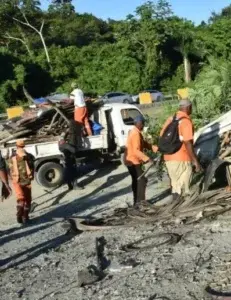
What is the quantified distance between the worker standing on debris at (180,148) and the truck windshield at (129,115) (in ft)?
26.5

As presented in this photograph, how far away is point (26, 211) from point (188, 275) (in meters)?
5.74

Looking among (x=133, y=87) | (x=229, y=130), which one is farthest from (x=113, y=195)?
(x=133, y=87)

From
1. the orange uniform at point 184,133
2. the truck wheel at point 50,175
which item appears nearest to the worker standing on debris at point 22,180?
the orange uniform at point 184,133

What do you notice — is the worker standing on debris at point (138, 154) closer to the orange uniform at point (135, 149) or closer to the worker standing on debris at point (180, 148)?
the orange uniform at point (135, 149)

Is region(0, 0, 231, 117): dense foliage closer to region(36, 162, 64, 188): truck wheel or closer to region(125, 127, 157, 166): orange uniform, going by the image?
region(36, 162, 64, 188): truck wheel

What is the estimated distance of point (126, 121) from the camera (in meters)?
17.9

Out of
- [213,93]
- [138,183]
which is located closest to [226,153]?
[138,183]

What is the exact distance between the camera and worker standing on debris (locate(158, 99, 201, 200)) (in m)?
9.43

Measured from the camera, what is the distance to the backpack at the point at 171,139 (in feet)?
31.4

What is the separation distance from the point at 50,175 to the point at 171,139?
737 centimetres

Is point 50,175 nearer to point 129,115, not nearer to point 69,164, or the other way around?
point 69,164

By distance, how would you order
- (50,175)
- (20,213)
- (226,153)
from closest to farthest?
1. (226,153)
2. (20,213)
3. (50,175)

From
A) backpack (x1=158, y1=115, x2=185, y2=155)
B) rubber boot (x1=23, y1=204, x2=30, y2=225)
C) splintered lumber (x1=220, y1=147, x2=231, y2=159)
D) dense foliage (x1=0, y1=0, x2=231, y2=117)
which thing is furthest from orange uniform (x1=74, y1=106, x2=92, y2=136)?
dense foliage (x1=0, y1=0, x2=231, y2=117)

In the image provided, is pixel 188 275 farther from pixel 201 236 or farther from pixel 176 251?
pixel 201 236
